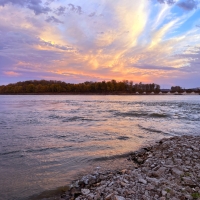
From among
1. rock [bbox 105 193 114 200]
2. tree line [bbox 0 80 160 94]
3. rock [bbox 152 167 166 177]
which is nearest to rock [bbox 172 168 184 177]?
rock [bbox 152 167 166 177]

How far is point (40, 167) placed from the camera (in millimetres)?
8945

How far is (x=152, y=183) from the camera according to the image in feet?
19.3

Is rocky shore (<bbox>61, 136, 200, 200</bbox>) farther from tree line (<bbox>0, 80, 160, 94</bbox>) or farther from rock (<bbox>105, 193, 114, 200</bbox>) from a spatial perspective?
tree line (<bbox>0, 80, 160, 94</bbox>)

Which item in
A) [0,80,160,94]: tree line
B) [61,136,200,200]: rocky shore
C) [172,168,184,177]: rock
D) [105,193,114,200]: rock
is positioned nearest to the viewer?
[105,193,114,200]: rock

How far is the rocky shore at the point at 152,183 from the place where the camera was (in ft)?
17.2

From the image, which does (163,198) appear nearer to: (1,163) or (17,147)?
(1,163)

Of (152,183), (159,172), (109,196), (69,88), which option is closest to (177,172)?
(159,172)

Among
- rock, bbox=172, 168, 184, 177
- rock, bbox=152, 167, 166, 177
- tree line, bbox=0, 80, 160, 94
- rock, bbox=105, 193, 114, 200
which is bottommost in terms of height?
rock, bbox=152, 167, 166, 177

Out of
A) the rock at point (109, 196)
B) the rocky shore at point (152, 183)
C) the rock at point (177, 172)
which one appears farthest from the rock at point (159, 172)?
the rock at point (109, 196)

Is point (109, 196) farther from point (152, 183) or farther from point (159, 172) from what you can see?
point (159, 172)

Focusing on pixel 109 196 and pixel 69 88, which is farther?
pixel 69 88

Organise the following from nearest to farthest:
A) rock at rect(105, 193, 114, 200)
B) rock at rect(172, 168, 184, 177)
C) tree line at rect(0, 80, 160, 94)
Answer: rock at rect(105, 193, 114, 200)
rock at rect(172, 168, 184, 177)
tree line at rect(0, 80, 160, 94)

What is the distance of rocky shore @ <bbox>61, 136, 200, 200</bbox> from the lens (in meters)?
5.25

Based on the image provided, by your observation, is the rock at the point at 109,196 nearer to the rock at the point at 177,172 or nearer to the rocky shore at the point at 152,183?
the rocky shore at the point at 152,183
